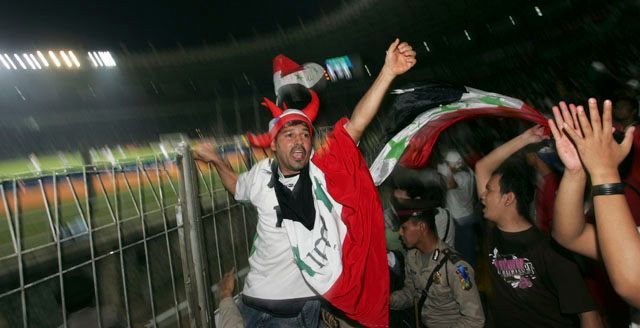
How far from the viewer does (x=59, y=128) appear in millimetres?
29422

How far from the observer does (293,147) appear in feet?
8.66

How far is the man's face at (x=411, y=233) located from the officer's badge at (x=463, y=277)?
1.29 feet

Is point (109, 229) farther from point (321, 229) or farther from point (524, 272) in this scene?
point (524, 272)

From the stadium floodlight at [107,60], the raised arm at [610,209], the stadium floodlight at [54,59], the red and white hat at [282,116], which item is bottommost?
the raised arm at [610,209]

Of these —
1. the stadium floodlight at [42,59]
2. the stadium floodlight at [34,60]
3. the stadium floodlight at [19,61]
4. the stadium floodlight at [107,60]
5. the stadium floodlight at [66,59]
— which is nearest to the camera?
the stadium floodlight at [19,61]

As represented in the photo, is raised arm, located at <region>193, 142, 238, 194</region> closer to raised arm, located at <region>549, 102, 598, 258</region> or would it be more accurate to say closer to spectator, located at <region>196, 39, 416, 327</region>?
spectator, located at <region>196, 39, 416, 327</region>

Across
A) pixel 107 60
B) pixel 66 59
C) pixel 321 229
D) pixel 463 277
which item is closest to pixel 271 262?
pixel 321 229

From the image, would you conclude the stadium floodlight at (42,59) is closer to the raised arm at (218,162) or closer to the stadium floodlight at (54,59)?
the stadium floodlight at (54,59)

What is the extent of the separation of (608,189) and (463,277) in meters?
1.45

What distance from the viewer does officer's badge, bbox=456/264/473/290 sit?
9.18 ft

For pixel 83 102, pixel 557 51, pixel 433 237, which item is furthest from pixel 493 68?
pixel 83 102

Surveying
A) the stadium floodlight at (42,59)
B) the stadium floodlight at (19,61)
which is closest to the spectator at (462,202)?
the stadium floodlight at (19,61)

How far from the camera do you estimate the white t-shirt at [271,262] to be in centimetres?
255

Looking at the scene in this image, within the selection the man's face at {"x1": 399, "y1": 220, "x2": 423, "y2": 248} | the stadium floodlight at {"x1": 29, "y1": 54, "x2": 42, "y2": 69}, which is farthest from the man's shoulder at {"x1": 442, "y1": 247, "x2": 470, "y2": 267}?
the stadium floodlight at {"x1": 29, "y1": 54, "x2": 42, "y2": 69}
